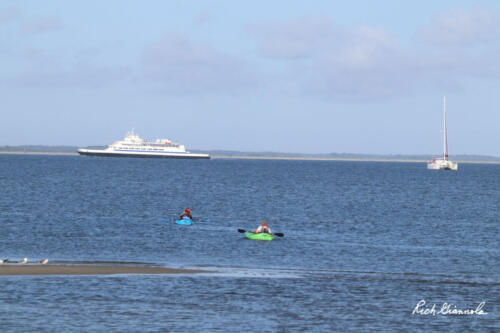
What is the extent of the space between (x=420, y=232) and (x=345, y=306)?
31.8m

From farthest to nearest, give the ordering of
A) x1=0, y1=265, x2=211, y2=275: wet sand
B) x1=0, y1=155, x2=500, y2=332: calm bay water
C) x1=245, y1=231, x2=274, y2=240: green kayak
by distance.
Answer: x1=245, y1=231, x2=274, y2=240: green kayak → x1=0, y1=265, x2=211, y2=275: wet sand → x1=0, y1=155, x2=500, y2=332: calm bay water

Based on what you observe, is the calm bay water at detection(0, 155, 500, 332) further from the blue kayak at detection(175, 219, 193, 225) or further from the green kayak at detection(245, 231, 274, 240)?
the green kayak at detection(245, 231, 274, 240)

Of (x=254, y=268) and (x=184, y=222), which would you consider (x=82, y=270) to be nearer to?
(x=254, y=268)

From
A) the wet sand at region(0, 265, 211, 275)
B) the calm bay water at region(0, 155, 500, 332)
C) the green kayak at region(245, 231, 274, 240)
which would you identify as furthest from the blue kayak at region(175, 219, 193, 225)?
the wet sand at region(0, 265, 211, 275)

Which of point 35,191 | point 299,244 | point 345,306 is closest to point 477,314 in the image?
point 345,306

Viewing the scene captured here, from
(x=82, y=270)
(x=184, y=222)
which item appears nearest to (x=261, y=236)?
(x=184, y=222)

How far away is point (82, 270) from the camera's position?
33938mm

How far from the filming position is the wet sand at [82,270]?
107ft

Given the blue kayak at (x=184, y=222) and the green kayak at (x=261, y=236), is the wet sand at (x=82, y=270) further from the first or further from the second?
the blue kayak at (x=184, y=222)

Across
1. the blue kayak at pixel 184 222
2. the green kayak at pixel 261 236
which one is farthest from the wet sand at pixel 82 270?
the blue kayak at pixel 184 222

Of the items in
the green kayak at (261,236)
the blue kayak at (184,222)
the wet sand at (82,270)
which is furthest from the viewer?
the blue kayak at (184,222)

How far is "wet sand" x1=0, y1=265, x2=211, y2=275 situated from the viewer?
32.7 meters

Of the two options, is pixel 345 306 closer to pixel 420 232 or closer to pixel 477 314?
pixel 477 314

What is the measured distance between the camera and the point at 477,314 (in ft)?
87.0
